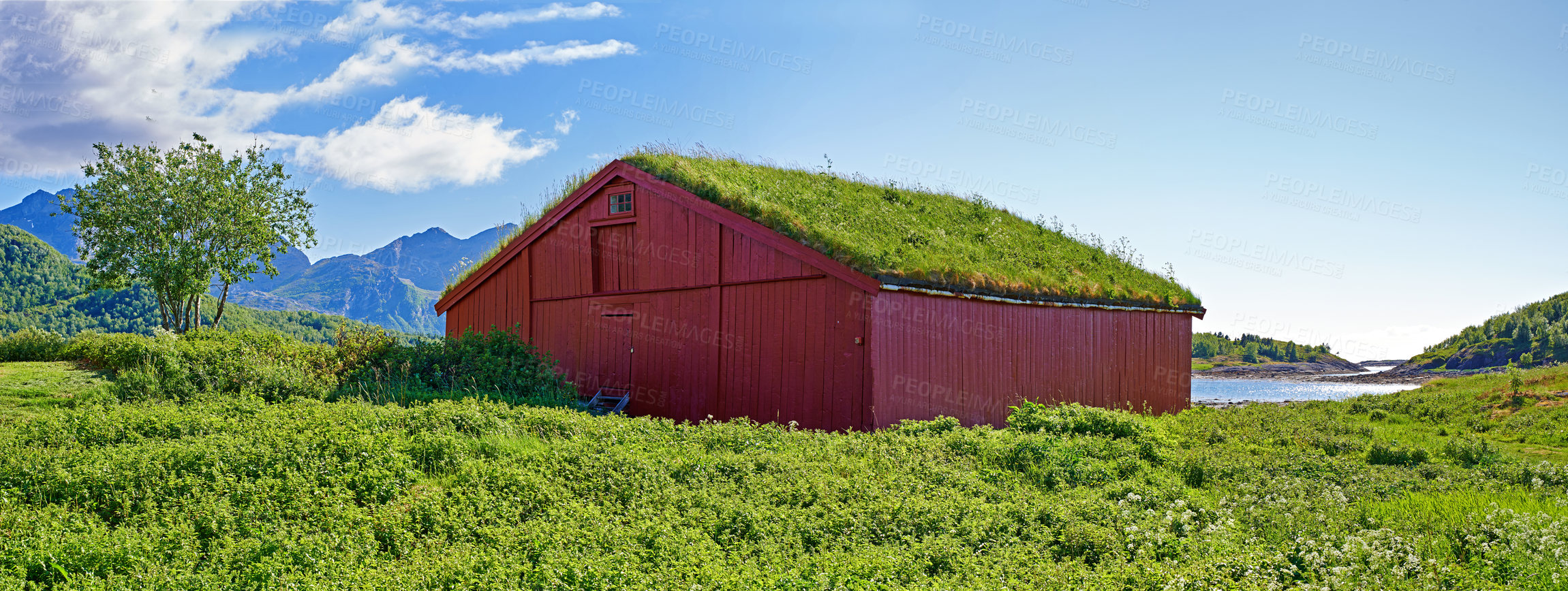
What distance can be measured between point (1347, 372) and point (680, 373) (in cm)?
9885

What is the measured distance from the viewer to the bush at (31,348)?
53.9ft

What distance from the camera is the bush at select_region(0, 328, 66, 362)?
16.4m

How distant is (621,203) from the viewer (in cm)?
1550

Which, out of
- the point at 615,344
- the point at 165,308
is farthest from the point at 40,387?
the point at 165,308

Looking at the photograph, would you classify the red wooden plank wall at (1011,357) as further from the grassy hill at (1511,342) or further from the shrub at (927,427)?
the grassy hill at (1511,342)

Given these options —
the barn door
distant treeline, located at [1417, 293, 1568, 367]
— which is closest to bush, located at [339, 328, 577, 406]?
the barn door

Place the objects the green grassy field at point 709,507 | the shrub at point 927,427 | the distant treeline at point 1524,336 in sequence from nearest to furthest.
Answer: the green grassy field at point 709,507 < the shrub at point 927,427 < the distant treeline at point 1524,336

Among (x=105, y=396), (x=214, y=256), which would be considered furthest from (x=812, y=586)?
(x=214, y=256)

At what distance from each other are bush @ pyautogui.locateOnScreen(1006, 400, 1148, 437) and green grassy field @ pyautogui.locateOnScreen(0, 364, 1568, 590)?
1.66ft

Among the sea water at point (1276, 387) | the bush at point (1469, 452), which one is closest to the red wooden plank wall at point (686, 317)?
the bush at point (1469, 452)

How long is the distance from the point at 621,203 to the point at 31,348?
13.1 metres

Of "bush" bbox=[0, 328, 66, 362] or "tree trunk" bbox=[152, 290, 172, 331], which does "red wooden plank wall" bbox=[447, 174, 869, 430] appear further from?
"tree trunk" bbox=[152, 290, 172, 331]

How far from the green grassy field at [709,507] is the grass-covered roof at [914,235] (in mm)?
3246

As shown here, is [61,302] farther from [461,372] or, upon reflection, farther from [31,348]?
[461,372]
